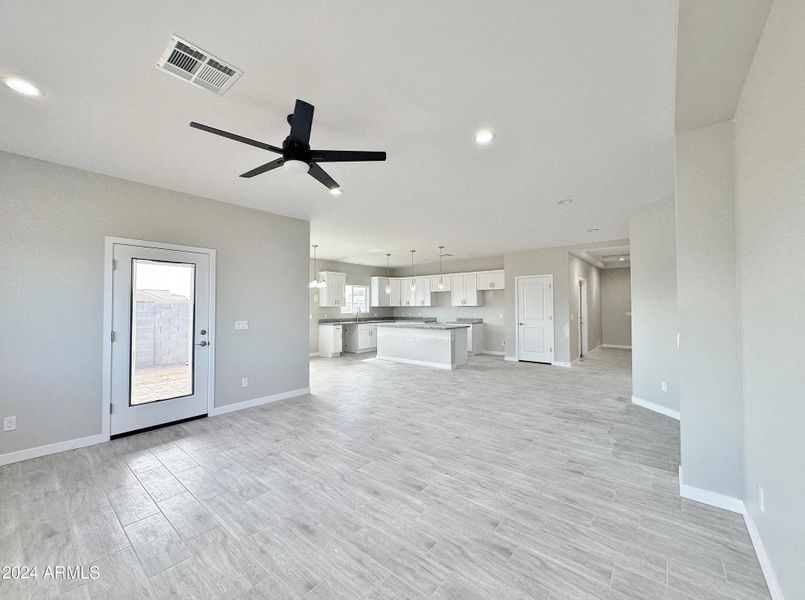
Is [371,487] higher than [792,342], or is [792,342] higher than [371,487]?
[792,342]

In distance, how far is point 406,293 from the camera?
35.6 feet

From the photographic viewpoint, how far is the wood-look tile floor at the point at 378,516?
1.63m

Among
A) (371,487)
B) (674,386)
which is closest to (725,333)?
(674,386)

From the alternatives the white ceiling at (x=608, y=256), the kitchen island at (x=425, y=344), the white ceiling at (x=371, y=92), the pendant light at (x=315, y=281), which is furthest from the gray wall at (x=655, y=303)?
the pendant light at (x=315, y=281)

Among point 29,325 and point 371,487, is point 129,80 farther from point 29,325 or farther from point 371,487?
point 371,487

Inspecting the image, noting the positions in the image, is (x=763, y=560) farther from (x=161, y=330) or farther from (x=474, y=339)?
(x=474, y=339)

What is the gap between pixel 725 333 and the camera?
220 centimetres

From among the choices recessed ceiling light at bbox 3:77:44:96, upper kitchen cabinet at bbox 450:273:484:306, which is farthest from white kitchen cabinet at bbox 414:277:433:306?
recessed ceiling light at bbox 3:77:44:96

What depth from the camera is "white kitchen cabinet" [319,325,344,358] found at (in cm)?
898

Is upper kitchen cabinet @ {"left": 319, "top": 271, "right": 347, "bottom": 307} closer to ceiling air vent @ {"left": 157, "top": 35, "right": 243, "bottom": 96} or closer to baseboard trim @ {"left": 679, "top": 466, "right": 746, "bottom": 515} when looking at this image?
ceiling air vent @ {"left": 157, "top": 35, "right": 243, "bottom": 96}

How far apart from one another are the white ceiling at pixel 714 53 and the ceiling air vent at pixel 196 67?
7.59 feet

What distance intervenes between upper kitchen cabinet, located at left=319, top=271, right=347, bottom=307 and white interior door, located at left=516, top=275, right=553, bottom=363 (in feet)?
16.0

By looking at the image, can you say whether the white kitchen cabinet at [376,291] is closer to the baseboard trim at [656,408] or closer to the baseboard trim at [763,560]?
the baseboard trim at [656,408]

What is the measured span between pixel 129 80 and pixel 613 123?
3.37 meters
